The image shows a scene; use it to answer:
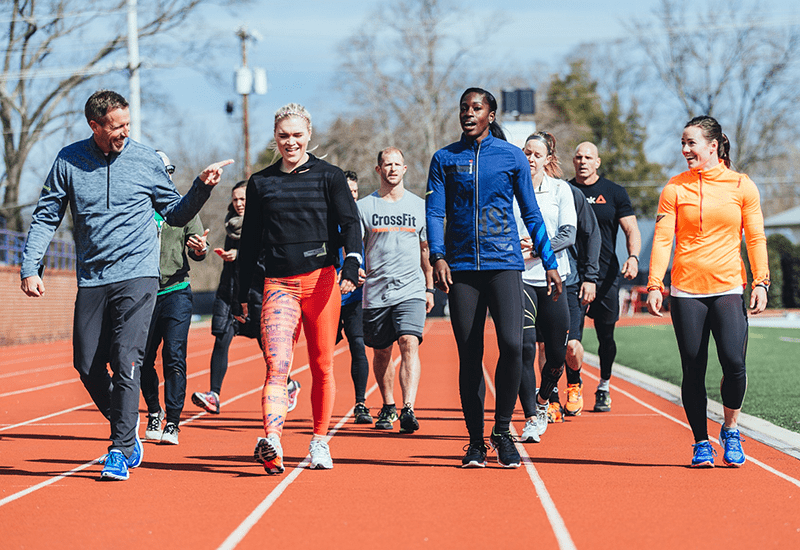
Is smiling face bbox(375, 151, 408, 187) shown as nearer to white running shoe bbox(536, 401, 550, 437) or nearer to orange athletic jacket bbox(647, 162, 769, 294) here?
white running shoe bbox(536, 401, 550, 437)

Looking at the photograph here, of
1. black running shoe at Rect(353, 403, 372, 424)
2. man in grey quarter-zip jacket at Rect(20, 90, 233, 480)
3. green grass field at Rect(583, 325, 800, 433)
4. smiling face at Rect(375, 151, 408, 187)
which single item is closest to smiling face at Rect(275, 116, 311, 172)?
man in grey quarter-zip jacket at Rect(20, 90, 233, 480)

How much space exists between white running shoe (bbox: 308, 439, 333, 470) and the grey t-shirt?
83.2 inches

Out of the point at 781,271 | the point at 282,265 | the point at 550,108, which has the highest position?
the point at 550,108

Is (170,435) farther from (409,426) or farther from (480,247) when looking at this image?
(480,247)

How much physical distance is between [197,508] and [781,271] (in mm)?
40953

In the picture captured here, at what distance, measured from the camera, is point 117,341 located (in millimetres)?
5887

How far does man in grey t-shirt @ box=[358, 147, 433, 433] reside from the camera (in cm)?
808

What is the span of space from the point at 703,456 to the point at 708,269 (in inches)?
43.9

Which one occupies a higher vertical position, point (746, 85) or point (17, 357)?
point (746, 85)

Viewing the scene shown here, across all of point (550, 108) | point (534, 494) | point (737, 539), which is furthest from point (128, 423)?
point (550, 108)

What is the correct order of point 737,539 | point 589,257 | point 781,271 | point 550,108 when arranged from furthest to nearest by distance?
point 550,108 → point 781,271 → point 589,257 → point 737,539

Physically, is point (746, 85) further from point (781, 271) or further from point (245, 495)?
point (245, 495)

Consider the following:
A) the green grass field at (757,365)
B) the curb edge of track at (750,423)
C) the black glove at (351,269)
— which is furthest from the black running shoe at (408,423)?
the green grass field at (757,365)

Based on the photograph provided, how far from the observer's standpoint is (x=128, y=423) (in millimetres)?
5895
